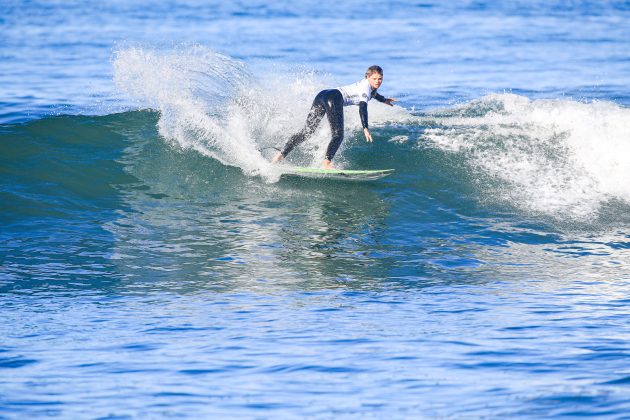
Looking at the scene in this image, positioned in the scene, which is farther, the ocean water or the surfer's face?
the surfer's face

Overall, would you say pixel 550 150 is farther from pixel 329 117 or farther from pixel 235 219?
pixel 235 219

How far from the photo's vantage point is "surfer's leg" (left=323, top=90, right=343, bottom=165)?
42.3 ft

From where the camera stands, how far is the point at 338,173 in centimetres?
1302

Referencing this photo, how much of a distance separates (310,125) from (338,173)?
81 centimetres

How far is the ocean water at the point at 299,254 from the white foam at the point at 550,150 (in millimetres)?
44

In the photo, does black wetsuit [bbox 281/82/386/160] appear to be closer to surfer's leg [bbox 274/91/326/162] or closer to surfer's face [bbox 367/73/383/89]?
surfer's leg [bbox 274/91/326/162]

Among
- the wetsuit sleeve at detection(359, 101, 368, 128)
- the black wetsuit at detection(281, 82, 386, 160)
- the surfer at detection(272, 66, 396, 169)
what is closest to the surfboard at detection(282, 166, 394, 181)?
the surfer at detection(272, 66, 396, 169)

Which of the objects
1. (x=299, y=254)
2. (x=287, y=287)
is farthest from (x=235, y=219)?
(x=287, y=287)

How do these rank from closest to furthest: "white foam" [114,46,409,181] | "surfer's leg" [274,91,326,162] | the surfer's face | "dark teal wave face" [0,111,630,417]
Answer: "dark teal wave face" [0,111,630,417], the surfer's face, "surfer's leg" [274,91,326,162], "white foam" [114,46,409,181]

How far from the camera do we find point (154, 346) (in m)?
7.38

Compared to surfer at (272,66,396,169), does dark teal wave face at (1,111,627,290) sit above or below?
below

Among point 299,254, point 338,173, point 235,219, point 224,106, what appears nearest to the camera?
point 299,254

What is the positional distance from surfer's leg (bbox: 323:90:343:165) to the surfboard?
14cm

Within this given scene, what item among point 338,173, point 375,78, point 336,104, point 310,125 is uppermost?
point 375,78
